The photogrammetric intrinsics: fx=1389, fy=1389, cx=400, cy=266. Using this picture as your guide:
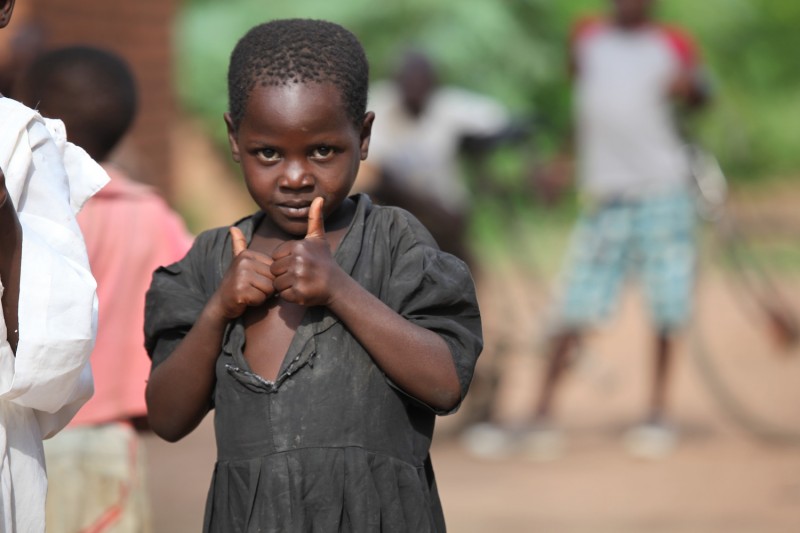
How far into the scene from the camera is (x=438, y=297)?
2385 millimetres

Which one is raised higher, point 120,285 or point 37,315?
point 120,285

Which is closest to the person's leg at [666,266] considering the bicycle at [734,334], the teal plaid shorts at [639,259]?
the teal plaid shorts at [639,259]

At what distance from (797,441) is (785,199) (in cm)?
995

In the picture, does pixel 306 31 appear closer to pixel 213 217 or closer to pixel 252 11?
pixel 213 217

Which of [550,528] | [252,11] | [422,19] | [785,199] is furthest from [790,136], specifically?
[550,528]

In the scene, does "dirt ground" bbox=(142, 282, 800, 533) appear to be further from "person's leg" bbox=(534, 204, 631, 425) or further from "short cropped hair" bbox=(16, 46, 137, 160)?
"short cropped hair" bbox=(16, 46, 137, 160)

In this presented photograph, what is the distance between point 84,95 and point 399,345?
4.62ft

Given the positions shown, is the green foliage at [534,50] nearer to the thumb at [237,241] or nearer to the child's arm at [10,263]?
the thumb at [237,241]

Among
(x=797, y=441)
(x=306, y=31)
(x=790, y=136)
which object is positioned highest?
(x=790, y=136)

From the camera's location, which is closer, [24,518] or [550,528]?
[24,518]

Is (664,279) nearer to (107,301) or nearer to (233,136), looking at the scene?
(107,301)

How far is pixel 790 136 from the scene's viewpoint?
17.5m

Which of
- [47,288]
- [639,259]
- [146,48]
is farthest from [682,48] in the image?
[47,288]

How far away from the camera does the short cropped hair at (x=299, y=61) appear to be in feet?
Result: 7.75
